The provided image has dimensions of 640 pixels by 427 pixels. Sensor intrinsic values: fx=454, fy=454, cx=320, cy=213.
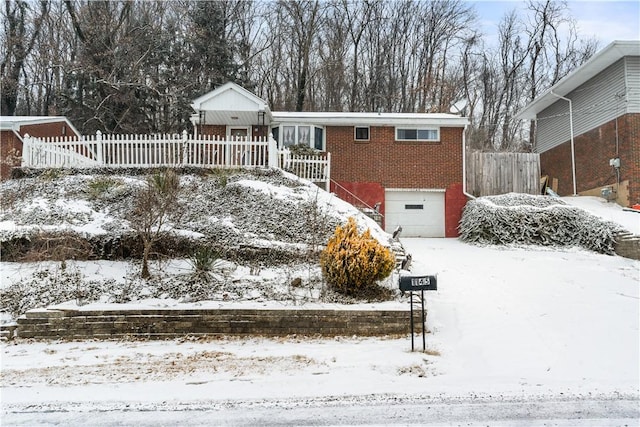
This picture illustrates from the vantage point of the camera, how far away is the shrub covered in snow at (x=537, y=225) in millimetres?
12766

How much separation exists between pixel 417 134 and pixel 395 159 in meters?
1.28

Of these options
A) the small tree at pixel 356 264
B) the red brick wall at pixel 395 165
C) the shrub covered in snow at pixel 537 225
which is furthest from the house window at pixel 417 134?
the small tree at pixel 356 264

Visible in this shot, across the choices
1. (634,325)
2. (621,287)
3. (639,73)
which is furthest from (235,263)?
(639,73)

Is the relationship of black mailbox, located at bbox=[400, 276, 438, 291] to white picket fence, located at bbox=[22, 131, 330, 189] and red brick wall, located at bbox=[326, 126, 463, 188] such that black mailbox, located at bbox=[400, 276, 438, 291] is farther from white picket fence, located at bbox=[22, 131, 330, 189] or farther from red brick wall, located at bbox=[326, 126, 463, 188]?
red brick wall, located at bbox=[326, 126, 463, 188]

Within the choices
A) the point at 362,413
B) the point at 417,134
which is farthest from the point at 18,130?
the point at 362,413

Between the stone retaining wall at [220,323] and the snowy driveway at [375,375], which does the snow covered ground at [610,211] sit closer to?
the snowy driveway at [375,375]

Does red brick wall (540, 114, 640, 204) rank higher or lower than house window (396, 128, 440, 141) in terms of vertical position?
lower

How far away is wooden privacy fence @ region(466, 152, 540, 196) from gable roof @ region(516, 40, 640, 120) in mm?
3182

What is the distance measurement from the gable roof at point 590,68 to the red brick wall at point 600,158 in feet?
6.76

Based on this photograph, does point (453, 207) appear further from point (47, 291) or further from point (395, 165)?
point (47, 291)

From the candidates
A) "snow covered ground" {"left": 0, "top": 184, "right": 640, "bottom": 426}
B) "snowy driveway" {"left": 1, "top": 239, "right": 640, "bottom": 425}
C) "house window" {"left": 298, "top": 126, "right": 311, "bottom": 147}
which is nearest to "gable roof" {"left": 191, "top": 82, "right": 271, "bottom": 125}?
"house window" {"left": 298, "top": 126, "right": 311, "bottom": 147}

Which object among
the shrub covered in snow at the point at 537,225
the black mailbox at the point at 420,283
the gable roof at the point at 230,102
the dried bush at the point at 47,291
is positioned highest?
the gable roof at the point at 230,102

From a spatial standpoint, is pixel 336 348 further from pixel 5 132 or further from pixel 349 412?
pixel 5 132

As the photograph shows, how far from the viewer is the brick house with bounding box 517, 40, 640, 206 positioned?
1500cm
